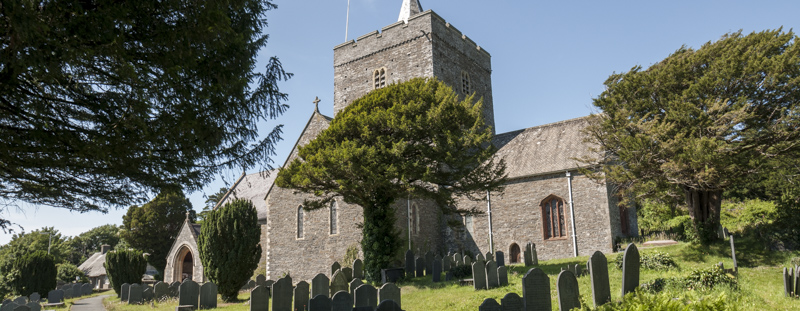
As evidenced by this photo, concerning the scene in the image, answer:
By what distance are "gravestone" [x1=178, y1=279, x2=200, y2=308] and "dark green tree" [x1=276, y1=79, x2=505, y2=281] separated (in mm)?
4787

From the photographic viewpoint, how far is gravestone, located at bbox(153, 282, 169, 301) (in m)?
18.7

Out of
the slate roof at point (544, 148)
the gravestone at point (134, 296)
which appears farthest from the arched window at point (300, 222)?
the slate roof at point (544, 148)

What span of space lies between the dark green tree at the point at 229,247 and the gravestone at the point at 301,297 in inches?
292

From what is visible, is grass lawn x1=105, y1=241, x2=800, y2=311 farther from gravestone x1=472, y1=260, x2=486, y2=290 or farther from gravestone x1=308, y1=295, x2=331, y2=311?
gravestone x1=308, y1=295, x2=331, y2=311

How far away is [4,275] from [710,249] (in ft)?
108

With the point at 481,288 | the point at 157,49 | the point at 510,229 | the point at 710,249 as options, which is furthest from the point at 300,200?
the point at 157,49

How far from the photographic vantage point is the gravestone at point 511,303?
7516mm

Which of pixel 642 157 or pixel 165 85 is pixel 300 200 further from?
pixel 165 85

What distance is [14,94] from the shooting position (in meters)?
6.26

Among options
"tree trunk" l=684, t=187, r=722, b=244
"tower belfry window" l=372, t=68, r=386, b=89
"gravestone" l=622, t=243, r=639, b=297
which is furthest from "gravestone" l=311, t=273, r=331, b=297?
"tower belfry window" l=372, t=68, r=386, b=89

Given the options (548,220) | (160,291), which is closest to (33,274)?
(160,291)

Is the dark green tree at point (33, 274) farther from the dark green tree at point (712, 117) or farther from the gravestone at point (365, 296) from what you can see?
the dark green tree at point (712, 117)

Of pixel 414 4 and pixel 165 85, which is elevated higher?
pixel 414 4

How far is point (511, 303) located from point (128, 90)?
20.3 ft
